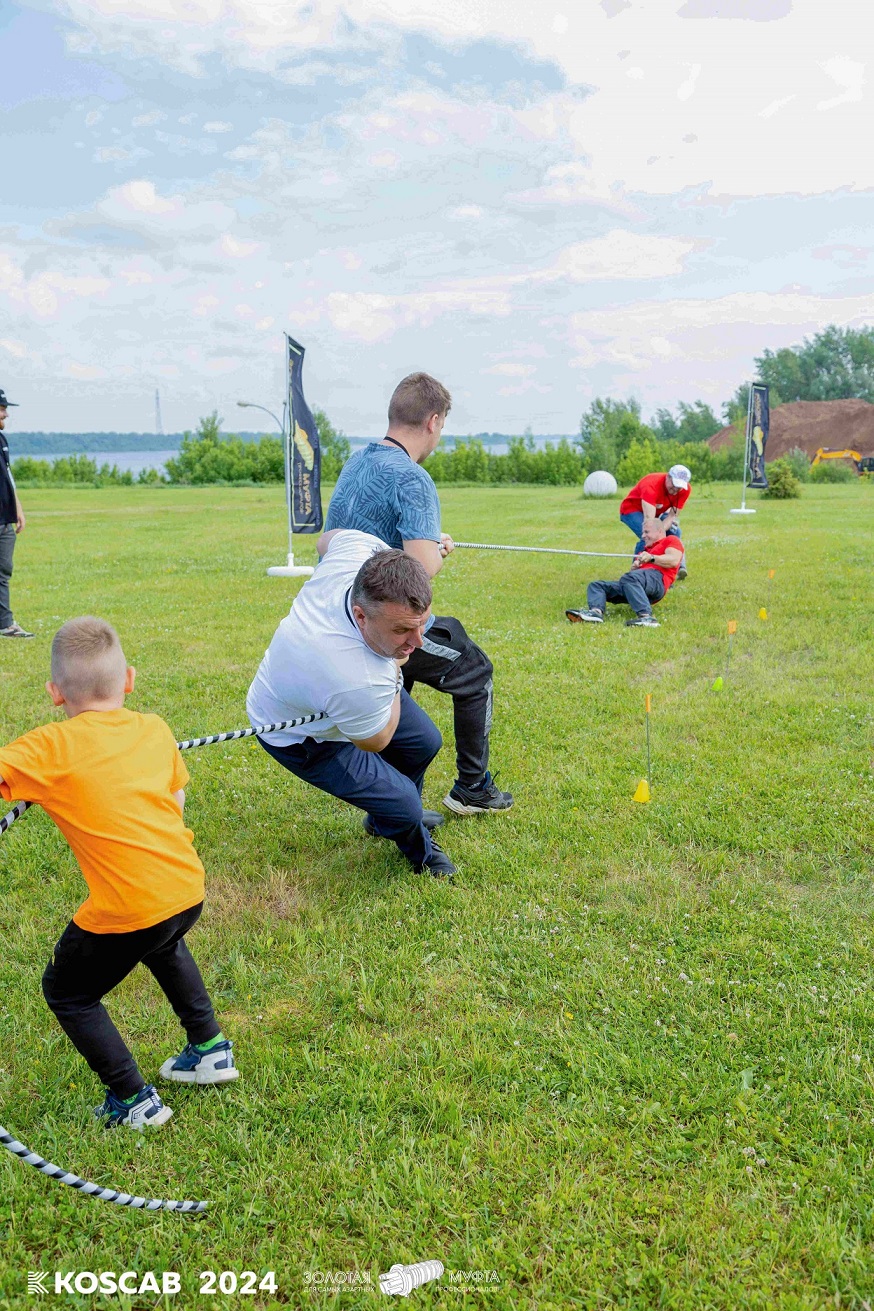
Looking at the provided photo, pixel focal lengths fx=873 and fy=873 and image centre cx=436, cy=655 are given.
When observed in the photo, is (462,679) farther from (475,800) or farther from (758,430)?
(758,430)

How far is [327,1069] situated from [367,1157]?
0.41 meters

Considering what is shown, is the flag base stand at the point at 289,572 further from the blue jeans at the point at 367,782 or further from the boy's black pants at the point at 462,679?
the blue jeans at the point at 367,782

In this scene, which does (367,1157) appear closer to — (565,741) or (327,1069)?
(327,1069)

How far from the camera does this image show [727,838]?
181 inches

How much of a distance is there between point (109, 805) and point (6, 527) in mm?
8250

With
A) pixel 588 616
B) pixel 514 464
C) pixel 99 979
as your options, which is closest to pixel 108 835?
pixel 99 979

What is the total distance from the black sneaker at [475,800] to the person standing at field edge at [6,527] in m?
6.60

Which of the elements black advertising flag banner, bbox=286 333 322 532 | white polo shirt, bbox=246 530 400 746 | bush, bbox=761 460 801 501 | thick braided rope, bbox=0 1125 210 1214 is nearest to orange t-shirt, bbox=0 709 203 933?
thick braided rope, bbox=0 1125 210 1214

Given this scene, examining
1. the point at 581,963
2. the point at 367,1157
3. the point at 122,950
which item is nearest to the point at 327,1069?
the point at 367,1157

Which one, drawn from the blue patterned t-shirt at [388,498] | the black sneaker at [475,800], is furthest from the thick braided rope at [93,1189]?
the blue patterned t-shirt at [388,498]

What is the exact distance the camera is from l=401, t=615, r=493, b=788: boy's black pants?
4.59 meters

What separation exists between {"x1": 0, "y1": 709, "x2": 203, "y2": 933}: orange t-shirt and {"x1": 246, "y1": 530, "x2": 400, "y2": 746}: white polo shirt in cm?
96

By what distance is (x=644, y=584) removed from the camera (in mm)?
9898

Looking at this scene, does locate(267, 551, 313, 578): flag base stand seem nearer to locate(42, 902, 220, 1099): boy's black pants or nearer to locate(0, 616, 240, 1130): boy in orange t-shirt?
locate(0, 616, 240, 1130): boy in orange t-shirt
